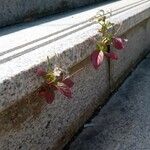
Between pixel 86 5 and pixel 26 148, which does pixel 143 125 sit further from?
pixel 86 5

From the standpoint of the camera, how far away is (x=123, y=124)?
9.78 feet

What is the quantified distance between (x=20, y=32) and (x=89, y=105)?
769 millimetres

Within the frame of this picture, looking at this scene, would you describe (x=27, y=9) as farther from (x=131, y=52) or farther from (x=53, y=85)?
(x=53, y=85)

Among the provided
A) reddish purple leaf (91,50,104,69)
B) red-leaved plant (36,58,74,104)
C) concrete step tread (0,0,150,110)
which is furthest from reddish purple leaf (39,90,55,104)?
reddish purple leaf (91,50,104,69)

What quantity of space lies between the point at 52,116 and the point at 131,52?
2030 mm

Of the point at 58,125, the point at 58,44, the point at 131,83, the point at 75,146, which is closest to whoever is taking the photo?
the point at 58,44

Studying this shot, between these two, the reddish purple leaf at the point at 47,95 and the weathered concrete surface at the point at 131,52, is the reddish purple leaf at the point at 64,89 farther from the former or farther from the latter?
the weathered concrete surface at the point at 131,52

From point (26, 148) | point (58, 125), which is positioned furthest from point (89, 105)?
point (26, 148)

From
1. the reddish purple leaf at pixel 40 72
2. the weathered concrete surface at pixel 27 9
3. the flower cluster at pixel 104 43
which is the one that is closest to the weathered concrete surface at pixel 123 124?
the flower cluster at pixel 104 43

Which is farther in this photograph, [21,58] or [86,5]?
[86,5]

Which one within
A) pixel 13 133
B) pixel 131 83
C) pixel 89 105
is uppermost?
pixel 13 133

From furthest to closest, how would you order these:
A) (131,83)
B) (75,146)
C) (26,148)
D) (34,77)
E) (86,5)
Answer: (86,5)
(131,83)
(75,146)
(26,148)
(34,77)

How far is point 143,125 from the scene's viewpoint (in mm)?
2967

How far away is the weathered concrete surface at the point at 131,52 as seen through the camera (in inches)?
144
